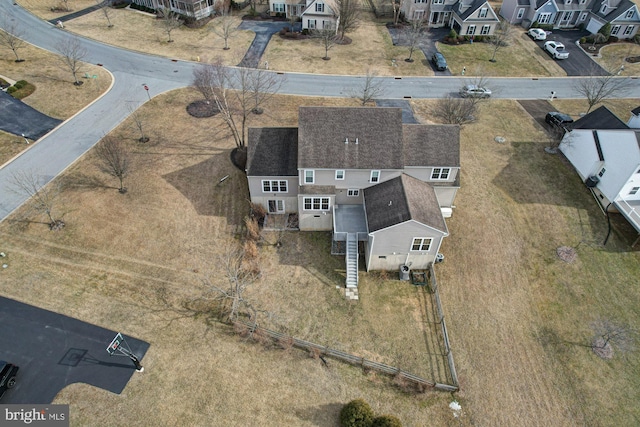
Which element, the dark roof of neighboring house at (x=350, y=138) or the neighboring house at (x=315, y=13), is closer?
the dark roof of neighboring house at (x=350, y=138)

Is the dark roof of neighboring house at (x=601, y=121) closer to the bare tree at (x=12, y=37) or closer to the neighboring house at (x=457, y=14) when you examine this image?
the neighboring house at (x=457, y=14)

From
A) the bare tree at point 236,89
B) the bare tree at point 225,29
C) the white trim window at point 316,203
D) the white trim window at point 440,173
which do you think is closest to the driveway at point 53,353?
the white trim window at point 316,203

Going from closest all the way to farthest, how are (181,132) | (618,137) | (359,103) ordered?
1. (618,137)
2. (181,132)
3. (359,103)

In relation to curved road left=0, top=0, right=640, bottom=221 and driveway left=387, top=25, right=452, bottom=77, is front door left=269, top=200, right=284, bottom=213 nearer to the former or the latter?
curved road left=0, top=0, right=640, bottom=221

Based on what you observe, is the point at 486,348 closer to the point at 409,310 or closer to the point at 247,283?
the point at 409,310

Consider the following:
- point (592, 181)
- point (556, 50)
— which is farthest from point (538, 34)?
point (592, 181)

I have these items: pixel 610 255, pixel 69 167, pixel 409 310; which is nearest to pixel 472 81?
pixel 610 255

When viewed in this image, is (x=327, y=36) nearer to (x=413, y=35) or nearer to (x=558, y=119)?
(x=413, y=35)
